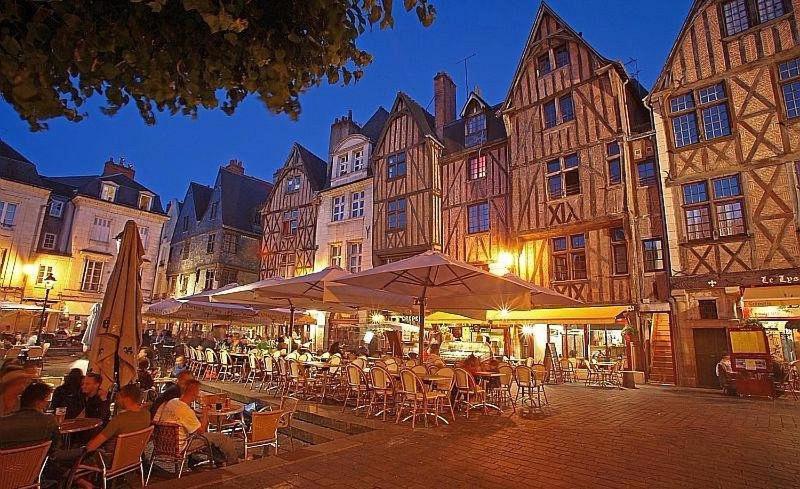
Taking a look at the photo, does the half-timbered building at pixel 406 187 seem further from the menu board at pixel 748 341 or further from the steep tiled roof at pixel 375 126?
the menu board at pixel 748 341

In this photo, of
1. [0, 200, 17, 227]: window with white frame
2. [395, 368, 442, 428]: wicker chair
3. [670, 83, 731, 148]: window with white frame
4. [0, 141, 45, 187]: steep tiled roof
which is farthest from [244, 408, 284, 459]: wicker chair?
[0, 141, 45, 187]: steep tiled roof

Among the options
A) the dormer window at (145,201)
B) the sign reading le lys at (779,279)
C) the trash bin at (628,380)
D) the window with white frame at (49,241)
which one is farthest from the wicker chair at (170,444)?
the dormer window at (145,201)

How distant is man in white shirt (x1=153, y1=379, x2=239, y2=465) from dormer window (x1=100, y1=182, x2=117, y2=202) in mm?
25655

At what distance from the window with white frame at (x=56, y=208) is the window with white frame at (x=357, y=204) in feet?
54.7

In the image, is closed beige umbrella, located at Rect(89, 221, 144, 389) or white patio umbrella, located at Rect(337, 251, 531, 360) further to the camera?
white patio umbrella, located at Rect(337, 251, 531, 360)

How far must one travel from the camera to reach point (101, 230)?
24688 millimetres

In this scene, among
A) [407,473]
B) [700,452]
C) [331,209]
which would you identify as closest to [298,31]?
[407,473]

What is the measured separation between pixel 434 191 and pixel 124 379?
14.6 m

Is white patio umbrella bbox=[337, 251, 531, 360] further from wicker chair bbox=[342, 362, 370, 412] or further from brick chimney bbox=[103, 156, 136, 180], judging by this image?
brick chimney bbox=[103, 156, 136, 180]

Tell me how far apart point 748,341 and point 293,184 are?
818 inches

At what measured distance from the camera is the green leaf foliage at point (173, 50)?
1.99 meters

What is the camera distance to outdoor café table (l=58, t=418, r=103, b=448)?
12.9 feet

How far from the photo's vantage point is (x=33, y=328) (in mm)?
21672

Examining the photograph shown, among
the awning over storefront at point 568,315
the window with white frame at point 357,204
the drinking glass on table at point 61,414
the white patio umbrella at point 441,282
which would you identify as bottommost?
the drinking glass on table at point 61,414
